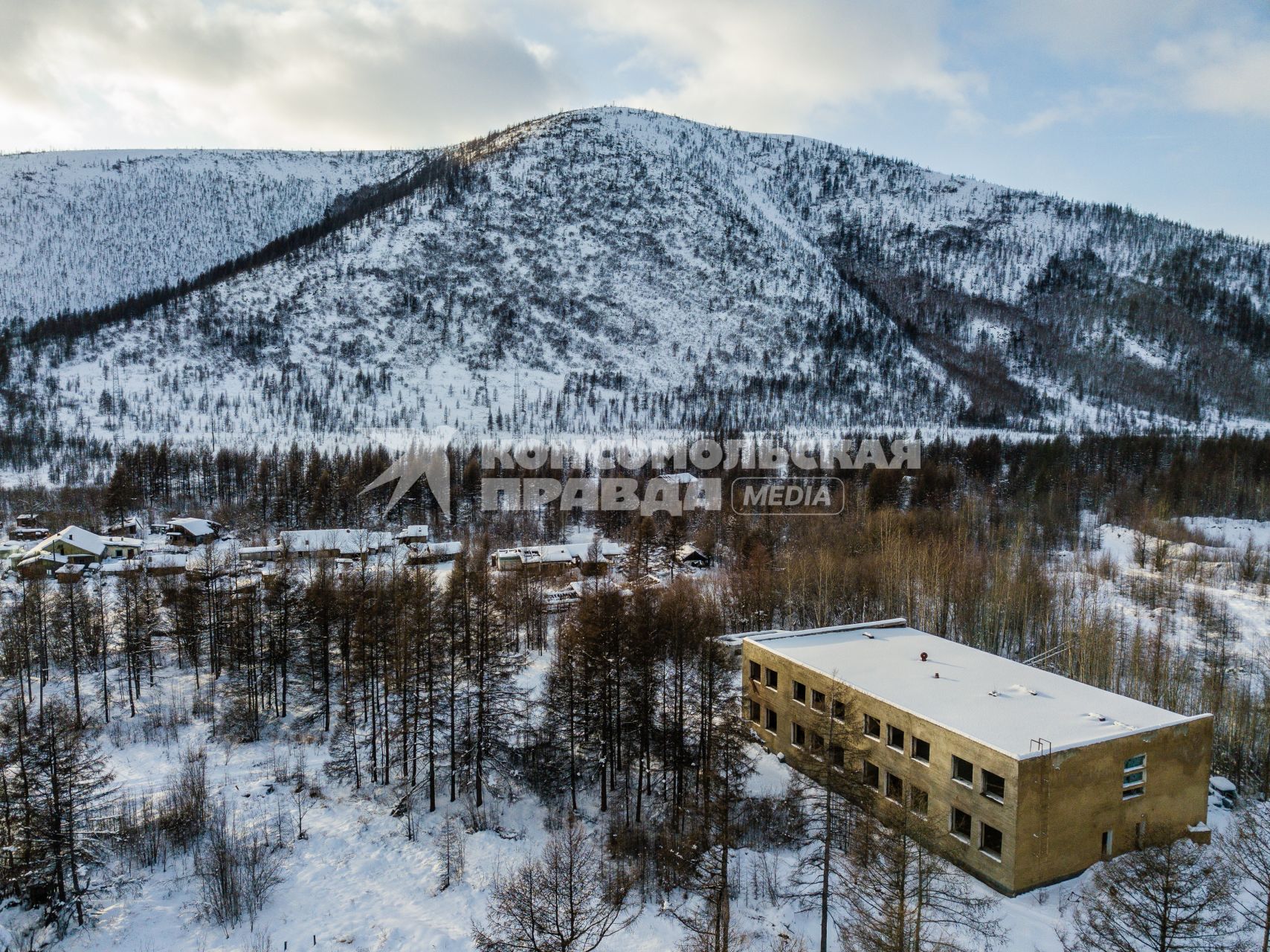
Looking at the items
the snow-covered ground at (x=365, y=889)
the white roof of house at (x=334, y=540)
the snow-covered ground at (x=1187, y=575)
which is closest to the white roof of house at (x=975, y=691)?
the snow-covered ground at (x=365, y=889)

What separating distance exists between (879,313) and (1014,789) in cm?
16667

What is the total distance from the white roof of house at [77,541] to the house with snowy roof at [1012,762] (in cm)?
5274

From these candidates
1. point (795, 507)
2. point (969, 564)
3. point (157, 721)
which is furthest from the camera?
point (795, 507)

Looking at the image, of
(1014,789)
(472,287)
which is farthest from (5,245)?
(1014,789)

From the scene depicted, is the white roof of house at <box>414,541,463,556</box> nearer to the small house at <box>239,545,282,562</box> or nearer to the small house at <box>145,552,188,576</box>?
the small house at <box>239,545,282,562</box>

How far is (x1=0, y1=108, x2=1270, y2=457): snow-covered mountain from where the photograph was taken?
125312 millimetres

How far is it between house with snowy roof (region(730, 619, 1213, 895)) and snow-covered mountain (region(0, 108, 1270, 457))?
104 meters

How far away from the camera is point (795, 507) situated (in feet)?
235

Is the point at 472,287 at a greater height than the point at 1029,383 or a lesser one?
greater

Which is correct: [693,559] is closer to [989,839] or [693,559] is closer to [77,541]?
[989,839]

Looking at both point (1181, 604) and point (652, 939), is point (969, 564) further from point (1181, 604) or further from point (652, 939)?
point (652, 939)

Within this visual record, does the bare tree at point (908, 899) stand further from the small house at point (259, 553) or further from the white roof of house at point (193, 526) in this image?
the white roof of house at point (193, 526)

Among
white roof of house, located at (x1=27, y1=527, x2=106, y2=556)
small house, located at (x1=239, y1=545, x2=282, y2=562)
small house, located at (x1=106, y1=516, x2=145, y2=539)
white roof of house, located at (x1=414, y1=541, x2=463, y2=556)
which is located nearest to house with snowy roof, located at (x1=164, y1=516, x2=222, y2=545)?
small house, located at (x1=106, y1=516, x2=145, y2=539)

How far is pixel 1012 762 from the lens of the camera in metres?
18.8
